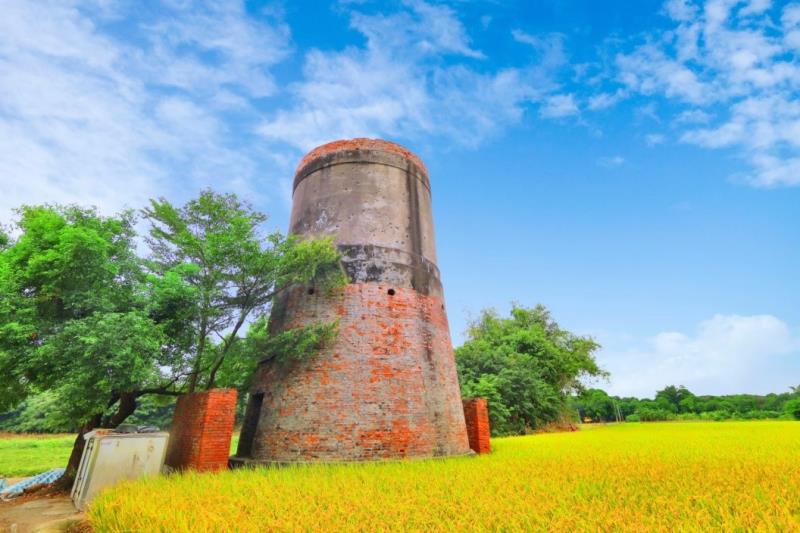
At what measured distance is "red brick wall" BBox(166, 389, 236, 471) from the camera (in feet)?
26.8

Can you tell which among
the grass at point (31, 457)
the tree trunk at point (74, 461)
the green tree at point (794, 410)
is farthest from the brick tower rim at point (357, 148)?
the green tree at point (794, 410)

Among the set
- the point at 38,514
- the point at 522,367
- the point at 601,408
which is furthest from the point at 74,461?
the point at 601,408

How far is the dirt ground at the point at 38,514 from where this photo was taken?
626cm

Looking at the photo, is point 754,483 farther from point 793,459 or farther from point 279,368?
point 279,368

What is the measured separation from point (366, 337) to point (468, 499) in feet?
16.5

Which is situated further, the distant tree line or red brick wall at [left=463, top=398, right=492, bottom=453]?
the distant tree line

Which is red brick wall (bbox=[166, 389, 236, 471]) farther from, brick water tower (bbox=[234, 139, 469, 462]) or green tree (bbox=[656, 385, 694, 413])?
green tree (bbox=[656, 385, 694, 413])

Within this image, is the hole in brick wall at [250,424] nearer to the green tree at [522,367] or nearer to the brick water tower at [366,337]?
the brick water tower at [366,337]

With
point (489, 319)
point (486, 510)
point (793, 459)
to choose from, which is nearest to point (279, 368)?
point (486, 510)

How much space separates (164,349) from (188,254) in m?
2.12

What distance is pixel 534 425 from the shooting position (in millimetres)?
25500

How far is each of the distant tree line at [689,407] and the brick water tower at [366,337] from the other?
115 feet

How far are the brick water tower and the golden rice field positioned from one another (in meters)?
1.23

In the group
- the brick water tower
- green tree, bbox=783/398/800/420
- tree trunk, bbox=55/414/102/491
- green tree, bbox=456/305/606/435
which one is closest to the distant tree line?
green tree, bbox=783/398/800/420
